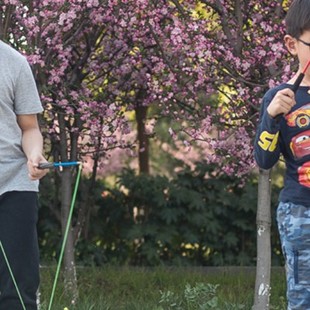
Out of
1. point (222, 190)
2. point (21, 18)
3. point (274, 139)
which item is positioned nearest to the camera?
point (274, 139)

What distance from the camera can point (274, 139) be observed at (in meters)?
3.12

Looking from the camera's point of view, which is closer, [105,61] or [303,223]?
[303,223]

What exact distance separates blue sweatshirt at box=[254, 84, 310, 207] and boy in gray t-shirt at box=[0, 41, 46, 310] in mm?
845

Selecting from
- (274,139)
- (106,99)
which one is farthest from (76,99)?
(274,139)

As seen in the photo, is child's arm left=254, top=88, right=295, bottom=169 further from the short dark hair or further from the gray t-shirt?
the gray t-shirt

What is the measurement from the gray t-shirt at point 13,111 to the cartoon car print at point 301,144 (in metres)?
0.98

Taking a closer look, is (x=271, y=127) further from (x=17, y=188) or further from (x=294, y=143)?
(x=17, y=188)

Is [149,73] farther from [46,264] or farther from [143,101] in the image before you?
[46,264]

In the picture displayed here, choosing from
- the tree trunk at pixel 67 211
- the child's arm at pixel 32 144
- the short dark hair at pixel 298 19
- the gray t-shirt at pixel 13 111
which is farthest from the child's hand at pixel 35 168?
the tree trunk at pixel 67 211

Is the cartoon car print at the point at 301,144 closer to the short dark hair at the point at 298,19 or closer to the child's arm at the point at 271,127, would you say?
the child's arm at the point at 271,127

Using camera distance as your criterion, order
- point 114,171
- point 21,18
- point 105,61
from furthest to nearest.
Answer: point 114,171, point 105,61, point 21,18

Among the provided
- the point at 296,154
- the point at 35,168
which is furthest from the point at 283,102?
the point at 35,168

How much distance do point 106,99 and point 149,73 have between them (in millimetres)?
376

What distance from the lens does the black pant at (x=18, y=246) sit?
357cm
